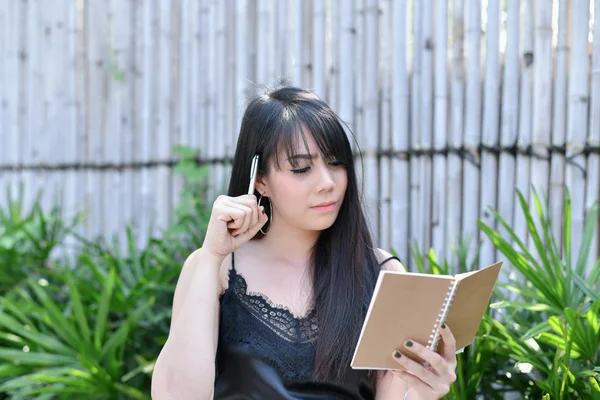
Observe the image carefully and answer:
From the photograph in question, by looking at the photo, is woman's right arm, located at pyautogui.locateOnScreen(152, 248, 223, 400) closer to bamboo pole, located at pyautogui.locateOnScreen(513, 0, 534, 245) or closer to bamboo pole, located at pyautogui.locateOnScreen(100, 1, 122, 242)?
bamboo pole, located at pyautogui.locateOnScreen(513, 0, 534, 245)

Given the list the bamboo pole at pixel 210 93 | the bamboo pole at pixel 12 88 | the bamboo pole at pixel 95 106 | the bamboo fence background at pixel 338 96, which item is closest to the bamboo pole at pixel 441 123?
the bamboo fence background at pixel 338 96

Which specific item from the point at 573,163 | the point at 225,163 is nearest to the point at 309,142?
the point at 573,163

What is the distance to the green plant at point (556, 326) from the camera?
254 cm

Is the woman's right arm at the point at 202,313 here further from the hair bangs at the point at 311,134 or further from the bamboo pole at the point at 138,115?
the bamboo pole at the point at 138,115

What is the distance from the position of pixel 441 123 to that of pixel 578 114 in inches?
25.1

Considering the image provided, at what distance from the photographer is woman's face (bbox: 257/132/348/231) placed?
2.26m

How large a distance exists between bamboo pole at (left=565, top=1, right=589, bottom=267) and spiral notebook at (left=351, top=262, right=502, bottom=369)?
1.47m

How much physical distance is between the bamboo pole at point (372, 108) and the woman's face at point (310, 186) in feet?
5.60

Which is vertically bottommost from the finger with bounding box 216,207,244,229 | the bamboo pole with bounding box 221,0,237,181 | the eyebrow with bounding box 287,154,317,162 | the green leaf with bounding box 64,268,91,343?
the green leaf with bounding box 64,268,91,343

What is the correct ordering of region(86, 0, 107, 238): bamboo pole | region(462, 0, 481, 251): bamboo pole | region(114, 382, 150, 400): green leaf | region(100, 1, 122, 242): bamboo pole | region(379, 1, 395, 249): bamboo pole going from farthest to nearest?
region(86, 0, 107, 238): bamboo pole < region(100, 1, 122, 242): bamboo pole < region(379, 1, 395, 249): bamboo pole < region(462, 0, 481, 251): bamboo pole < region(114, 382, 150, 400): green leaf

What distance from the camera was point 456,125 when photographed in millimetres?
3689

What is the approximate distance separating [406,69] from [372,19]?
33 centimetres

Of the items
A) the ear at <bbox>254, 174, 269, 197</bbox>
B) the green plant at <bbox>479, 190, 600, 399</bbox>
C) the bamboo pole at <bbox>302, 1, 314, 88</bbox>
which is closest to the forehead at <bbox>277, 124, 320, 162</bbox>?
the ear at <bbox>254, 174, 269, 197</bbox>

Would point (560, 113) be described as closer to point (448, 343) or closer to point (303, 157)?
point (303, 157)
